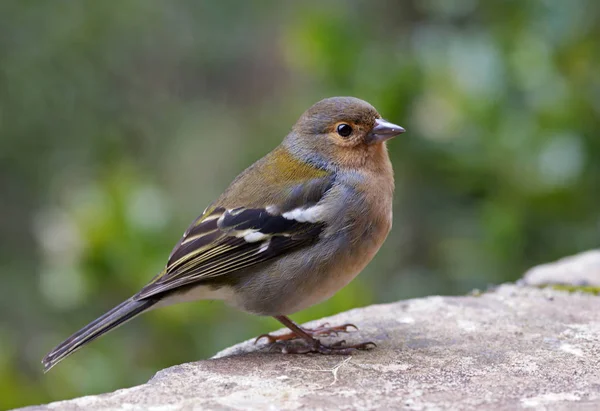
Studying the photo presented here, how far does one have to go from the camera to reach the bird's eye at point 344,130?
415 centimetres

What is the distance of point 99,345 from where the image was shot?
18.2 feet

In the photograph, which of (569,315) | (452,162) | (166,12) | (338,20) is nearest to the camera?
(569,315)

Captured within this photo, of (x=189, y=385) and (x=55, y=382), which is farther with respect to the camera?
(x=55, y=382)

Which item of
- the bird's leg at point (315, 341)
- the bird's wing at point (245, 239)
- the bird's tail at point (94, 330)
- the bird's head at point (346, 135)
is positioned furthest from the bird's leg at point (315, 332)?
the bird's head at point (346, 135)

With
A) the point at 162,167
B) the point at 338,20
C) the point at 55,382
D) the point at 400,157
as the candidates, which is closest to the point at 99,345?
the point at 55,382

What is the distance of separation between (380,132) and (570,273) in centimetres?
138

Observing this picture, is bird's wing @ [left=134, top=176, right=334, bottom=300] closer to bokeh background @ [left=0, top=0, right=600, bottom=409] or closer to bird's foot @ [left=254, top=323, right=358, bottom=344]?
bird's foot @ [left=254, top=323, right=358, bottom=344]

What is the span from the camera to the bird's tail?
3619 mm

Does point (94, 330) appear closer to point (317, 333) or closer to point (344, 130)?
point (317, 333)

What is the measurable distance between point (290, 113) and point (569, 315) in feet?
12.6

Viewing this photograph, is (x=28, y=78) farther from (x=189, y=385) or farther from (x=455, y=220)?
(x=189, y=385)

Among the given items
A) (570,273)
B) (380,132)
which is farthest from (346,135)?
(570,273)

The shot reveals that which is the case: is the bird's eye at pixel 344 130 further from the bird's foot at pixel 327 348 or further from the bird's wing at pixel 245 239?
the bird's foot at pixel 327 348

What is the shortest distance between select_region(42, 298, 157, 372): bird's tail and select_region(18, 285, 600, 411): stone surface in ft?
1.49
